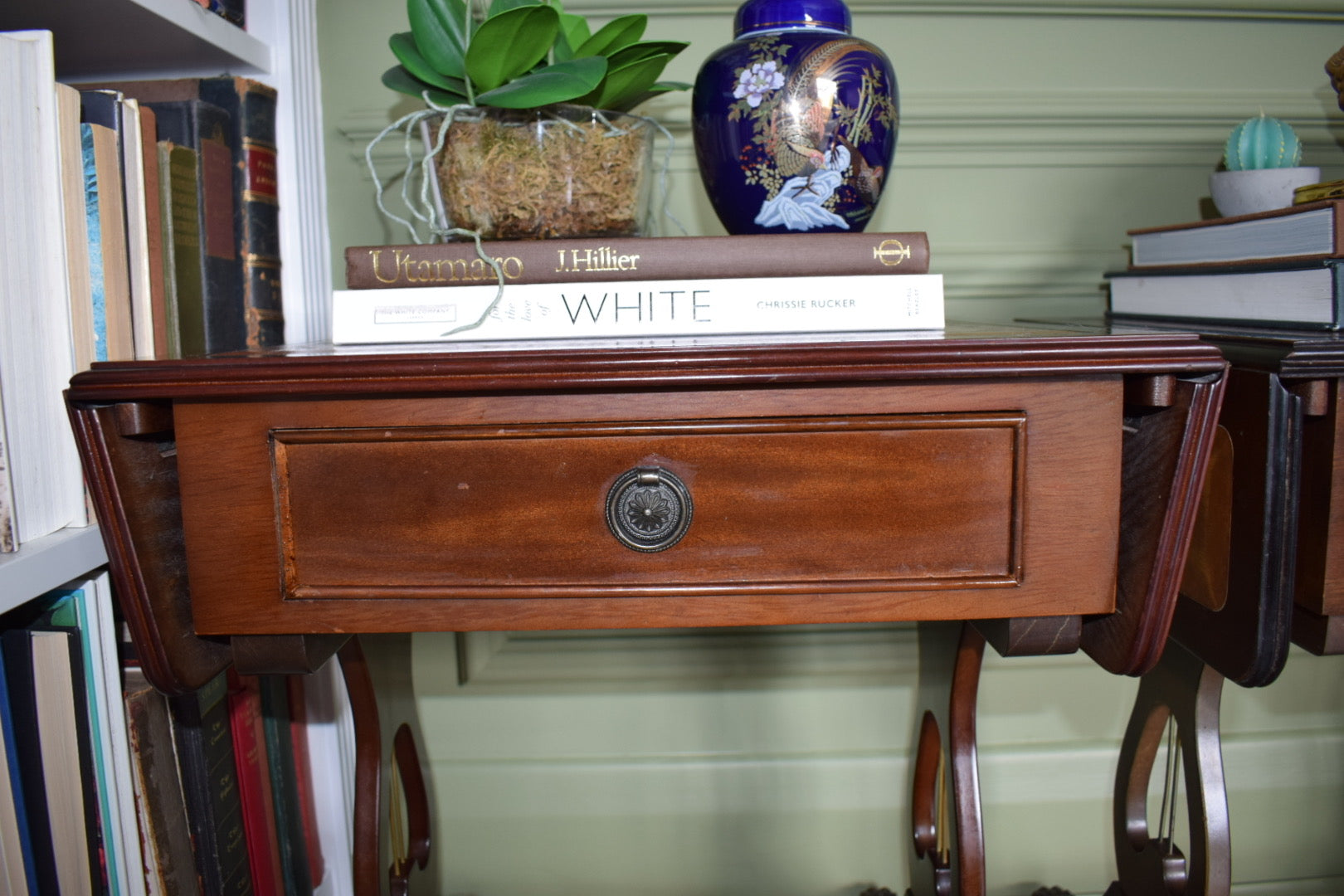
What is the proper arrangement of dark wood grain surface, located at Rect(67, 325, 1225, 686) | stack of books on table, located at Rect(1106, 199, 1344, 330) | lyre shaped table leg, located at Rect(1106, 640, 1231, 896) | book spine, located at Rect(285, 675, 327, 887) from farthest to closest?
book spine, located at Rect(285, 675, 327, 887) < lyre shaped table leg, located at Rect(1106, 640, 1231, 896) < stack of books on table, located at Rect(1106, 199, 1344, 330) < dark wood grain surface, located at Rect(67, 325, 1225, 686)

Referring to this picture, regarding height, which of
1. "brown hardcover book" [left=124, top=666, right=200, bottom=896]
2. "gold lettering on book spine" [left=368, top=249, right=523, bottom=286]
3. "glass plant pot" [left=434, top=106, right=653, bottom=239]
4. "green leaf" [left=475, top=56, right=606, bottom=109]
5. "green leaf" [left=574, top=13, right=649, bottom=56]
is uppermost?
"green leaf" [left=574, top=13, right=649, bottom=56]

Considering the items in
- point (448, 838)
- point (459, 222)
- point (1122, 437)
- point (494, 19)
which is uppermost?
point (494, 19)

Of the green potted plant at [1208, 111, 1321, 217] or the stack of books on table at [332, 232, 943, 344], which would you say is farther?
the green potted plant at [1208, 111, 1321, 217]

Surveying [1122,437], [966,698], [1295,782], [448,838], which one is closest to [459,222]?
[1122,437]

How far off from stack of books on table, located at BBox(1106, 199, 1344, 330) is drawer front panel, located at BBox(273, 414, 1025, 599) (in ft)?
0.82

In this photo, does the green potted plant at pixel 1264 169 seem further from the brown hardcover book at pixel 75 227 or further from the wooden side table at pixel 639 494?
the brown hardcover book at pixel 75 227

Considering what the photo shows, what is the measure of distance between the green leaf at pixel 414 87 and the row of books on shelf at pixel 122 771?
1.16 feet

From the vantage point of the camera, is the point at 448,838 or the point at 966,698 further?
the point at 448,838

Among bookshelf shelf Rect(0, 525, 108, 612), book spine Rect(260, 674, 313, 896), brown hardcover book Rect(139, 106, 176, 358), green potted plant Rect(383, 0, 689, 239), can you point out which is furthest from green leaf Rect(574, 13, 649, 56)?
book spine Rect(260, 674, 313, 896)

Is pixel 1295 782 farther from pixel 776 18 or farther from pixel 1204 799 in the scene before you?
pixel 776 18

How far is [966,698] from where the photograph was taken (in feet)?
2.32

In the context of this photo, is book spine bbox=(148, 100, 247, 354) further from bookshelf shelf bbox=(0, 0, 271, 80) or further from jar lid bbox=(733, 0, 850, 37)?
jar lid bbox=(733, 0, 850, 37)

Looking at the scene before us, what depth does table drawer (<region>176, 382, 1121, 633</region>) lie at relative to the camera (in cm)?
43

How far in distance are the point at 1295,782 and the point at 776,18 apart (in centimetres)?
89
